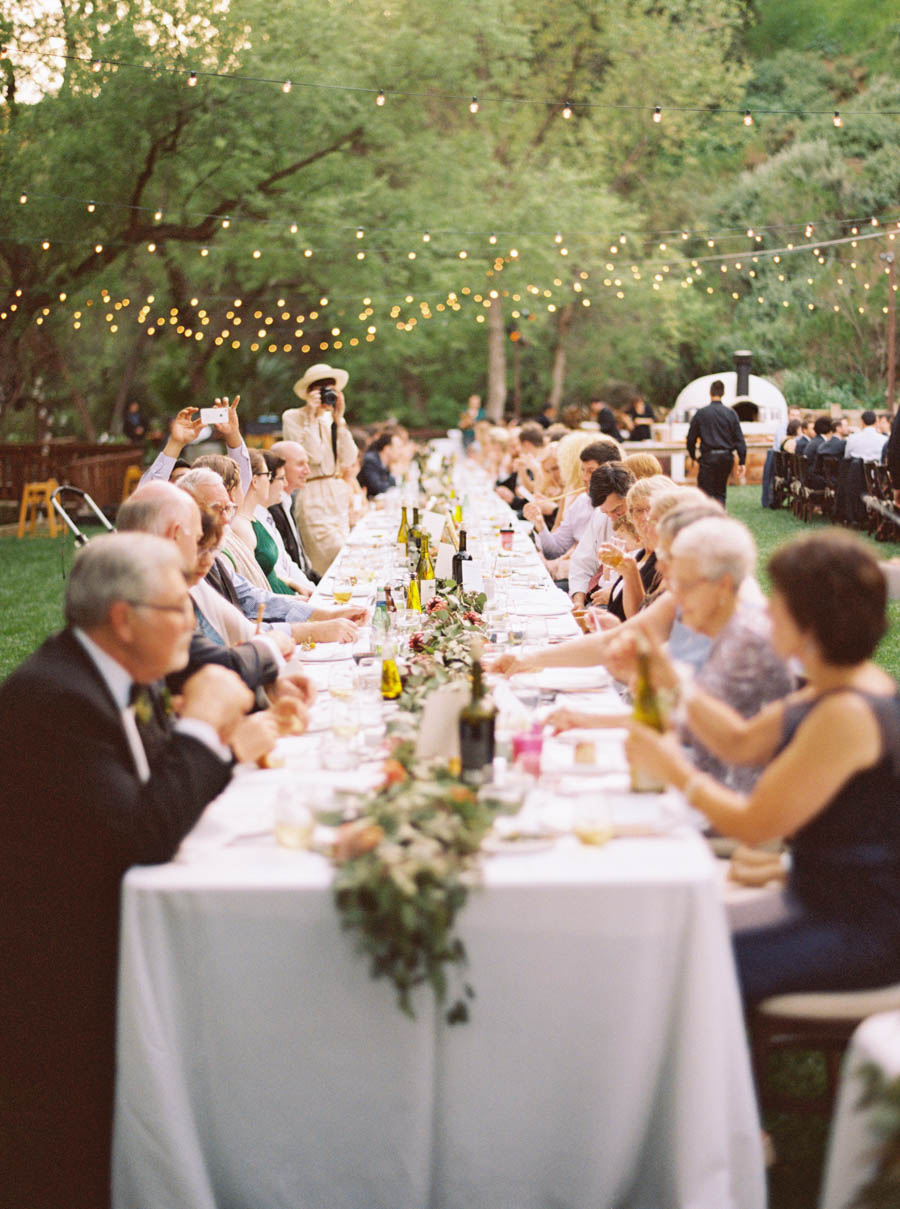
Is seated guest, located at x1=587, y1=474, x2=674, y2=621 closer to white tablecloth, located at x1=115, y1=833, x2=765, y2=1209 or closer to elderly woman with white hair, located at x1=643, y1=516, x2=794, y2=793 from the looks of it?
elderly woman with white hair, located at x1=643, y1=516, x2=794, y2=793

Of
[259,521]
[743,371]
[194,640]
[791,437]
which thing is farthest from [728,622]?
[743,371]

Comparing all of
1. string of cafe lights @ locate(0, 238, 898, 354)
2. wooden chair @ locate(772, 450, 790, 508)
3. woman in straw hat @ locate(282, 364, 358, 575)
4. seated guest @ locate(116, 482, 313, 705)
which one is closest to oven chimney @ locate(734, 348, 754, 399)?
string of cafe lights @ locate(0, 238, 898, 354)

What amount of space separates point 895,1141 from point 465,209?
2062 cm

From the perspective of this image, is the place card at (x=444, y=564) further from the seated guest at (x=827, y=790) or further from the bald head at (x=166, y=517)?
the seated guest at (x=827, y=790)

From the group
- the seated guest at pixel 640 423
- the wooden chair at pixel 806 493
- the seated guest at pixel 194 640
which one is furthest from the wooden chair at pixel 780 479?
the seated guest at pixel 194 640

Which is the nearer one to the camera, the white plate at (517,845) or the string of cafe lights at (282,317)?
the white plate at (517,845)

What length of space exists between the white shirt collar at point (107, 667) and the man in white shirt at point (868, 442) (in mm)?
11634

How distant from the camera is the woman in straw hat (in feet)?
25.6

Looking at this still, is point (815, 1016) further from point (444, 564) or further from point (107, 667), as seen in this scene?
point (444, 564)

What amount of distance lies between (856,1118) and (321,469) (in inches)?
249

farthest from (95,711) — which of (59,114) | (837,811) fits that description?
(59,114)

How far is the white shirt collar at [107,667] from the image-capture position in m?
2.27

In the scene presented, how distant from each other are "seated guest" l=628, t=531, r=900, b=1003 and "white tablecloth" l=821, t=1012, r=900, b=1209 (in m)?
0.20

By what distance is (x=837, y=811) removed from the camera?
7.13ft
